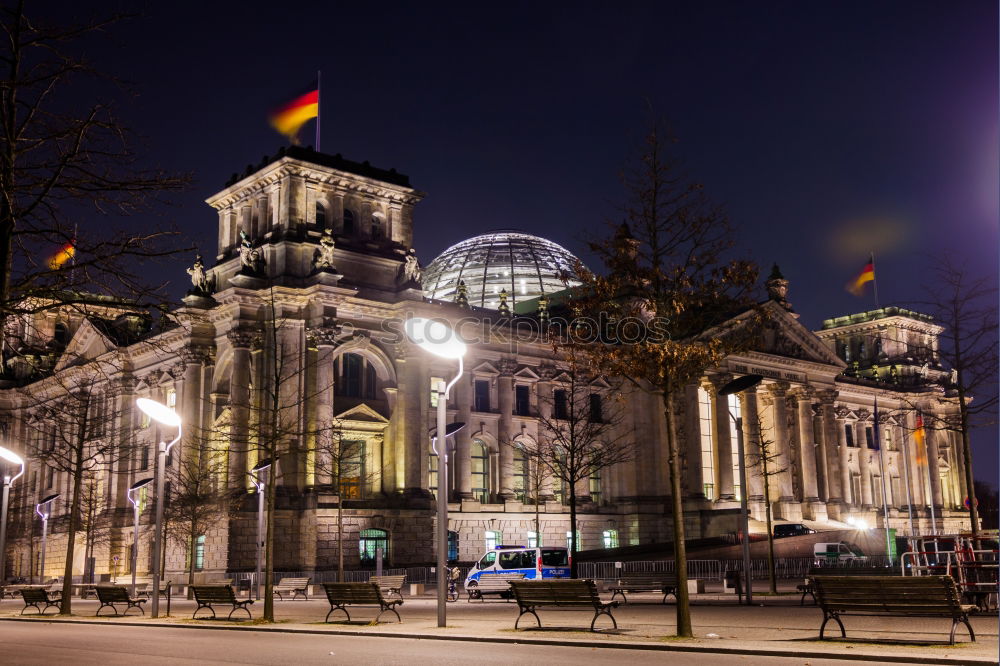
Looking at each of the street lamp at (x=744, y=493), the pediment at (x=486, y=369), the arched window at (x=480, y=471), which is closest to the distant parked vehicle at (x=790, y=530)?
the arched window at (x=480, y=471)

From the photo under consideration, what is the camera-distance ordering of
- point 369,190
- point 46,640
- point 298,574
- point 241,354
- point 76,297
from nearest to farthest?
point 76,297 → point 46,640 → point 298,574 → point 241,354 → point 369,190

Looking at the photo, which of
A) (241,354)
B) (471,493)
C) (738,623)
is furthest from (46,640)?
(471,493)

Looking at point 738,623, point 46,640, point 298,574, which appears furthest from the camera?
point 298,574

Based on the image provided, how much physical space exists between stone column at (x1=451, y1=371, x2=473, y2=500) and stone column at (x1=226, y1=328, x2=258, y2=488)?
47.9ft

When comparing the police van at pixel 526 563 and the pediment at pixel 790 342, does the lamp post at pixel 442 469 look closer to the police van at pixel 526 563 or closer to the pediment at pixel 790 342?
the police van at pixel 526 563

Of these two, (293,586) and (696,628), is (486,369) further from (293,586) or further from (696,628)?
(696,628)

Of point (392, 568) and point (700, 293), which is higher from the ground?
point (700, 293)

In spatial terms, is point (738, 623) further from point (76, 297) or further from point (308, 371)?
point (308, 371)

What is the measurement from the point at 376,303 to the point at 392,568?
54.6ft

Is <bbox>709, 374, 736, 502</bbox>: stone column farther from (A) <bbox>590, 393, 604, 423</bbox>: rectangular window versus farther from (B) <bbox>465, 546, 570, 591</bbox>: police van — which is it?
(B) <bbox>465, 546, 570, 591</bbox>: police van

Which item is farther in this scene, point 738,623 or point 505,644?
point 738,623

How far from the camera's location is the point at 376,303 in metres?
71.2

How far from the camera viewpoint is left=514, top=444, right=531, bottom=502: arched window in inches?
3142

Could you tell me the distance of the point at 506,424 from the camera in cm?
7925
